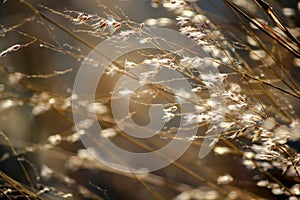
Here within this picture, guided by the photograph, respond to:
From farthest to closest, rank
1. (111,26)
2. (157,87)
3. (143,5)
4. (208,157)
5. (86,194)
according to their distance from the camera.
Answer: (143,5) → (208,157) → (86,194) → (157,87) → (111,26)

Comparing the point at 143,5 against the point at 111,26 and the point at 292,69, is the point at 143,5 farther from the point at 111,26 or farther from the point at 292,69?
Answer: the point at 111,26

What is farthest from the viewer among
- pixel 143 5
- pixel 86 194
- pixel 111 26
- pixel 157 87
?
pixel 143 5

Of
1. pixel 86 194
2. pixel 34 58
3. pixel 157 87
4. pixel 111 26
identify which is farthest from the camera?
pixel 34 58

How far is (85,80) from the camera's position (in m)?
1.50

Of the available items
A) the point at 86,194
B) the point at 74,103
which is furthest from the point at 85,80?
the point at 86,194

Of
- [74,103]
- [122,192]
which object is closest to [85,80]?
[74,103]

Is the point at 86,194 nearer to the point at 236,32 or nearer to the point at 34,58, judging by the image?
the point at 236,32

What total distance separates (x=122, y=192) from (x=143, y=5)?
0.90m

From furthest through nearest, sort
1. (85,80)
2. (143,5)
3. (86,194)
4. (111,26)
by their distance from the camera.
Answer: (143,5) → (85,80) → (86,194) → (111,26)

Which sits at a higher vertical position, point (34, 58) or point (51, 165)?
point (34, 58)

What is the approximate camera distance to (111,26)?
2.64 feet

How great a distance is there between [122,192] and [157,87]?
3.62 ft

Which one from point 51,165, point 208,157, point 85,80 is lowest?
point 51,165

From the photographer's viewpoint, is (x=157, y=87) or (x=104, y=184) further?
(x=104, y=184)
